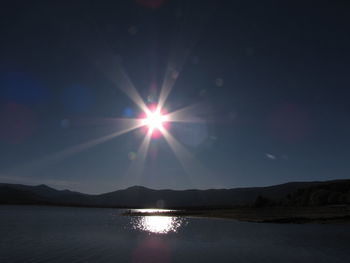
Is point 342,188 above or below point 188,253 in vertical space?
above

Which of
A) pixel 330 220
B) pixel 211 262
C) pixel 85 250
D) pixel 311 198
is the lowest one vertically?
pixel 211 262

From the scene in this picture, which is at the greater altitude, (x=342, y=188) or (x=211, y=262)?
(x=342, y=188)

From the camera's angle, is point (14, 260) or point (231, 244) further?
point (231, 244)

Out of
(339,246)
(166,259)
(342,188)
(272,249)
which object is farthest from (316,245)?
(342,188)

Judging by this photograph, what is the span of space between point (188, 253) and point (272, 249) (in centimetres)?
1224

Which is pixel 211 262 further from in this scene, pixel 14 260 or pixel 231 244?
pixel 14 260

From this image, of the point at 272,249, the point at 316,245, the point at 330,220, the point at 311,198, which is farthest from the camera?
the point at 311,198

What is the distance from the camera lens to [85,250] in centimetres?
3853

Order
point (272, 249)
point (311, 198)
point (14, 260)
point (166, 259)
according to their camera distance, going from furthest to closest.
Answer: point (311, 198) < point (272, 249) < point (166, 259) < point (14, 260)

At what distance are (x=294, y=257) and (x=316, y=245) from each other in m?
11.6

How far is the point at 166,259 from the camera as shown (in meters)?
33.8

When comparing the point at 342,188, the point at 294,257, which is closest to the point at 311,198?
the point at 342,188

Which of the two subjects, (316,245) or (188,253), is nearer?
(188,253)

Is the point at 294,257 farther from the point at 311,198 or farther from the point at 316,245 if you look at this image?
the point at 311,198
